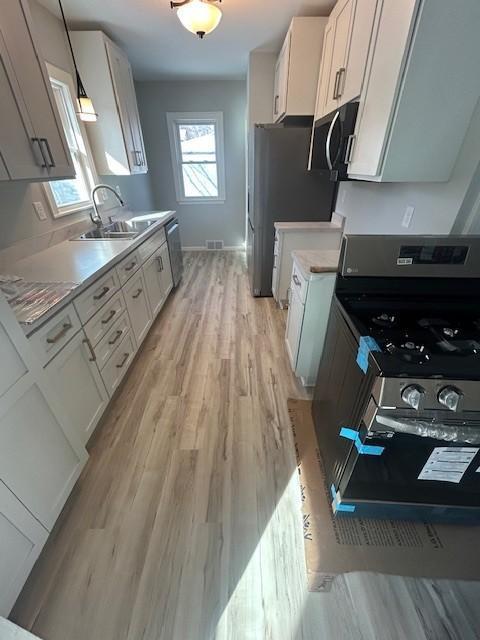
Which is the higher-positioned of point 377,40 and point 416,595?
point 377,40

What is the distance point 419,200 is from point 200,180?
4.04 meters

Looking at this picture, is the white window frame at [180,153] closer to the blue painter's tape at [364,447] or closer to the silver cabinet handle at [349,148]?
the silver cabinet handle at [349,148]

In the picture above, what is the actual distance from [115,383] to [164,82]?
455cm

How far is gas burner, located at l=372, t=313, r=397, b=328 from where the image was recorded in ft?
3.46

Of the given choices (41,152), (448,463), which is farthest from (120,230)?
(448,463)

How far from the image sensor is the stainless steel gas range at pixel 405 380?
0.77 metres

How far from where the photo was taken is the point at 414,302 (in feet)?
3.74

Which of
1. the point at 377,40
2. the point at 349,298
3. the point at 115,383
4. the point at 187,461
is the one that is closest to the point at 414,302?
the point at 349,298

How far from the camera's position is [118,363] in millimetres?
1820

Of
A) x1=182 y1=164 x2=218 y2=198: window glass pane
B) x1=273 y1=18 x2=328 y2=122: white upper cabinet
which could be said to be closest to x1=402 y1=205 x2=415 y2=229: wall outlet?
x1=273 y1=18 x2=328 y2=122: white upper cabinet

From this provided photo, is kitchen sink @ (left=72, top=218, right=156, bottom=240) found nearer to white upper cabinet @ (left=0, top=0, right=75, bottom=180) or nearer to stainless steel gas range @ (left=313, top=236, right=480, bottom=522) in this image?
white upper cabinet @ (left=0, top=0, right=75, bottom=180)

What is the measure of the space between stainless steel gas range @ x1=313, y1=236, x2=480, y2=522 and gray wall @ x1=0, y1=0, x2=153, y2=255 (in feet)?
6.85

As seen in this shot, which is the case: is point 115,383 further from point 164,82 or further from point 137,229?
point 164,82

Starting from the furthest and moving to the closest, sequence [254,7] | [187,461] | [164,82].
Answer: [164,82], [254,7], [187,461]
